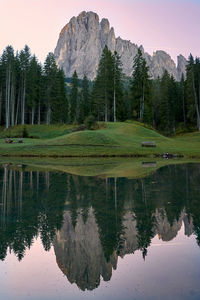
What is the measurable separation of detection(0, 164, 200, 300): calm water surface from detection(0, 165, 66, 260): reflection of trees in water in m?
0.02

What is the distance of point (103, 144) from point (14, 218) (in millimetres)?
28202

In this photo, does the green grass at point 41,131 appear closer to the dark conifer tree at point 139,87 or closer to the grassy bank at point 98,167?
the dark conifer tree at point 139,87

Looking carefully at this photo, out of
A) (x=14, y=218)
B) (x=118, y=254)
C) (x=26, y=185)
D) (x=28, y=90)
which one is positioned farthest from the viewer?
(x=28, y=90)

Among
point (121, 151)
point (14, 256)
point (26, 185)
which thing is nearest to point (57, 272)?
point (14, 256)

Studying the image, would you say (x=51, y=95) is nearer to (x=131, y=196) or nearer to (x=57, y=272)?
(x=131, y=196)

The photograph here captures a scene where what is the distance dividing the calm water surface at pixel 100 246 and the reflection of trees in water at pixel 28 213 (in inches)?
0.9

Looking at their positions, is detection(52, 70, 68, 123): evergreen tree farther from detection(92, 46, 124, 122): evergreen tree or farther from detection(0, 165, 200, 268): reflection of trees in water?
detection(0, 165, 200, 268): reflection of trees in water

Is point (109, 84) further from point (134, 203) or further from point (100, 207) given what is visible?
point (100, 207)

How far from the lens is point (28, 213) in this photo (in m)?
8.41

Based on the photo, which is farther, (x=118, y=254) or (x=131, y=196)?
(x=131, y=196)

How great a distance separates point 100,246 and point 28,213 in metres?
3.32

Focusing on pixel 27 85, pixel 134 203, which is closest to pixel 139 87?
pixel 27 85

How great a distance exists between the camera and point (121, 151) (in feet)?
107

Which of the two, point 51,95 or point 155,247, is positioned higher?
point 51,95
